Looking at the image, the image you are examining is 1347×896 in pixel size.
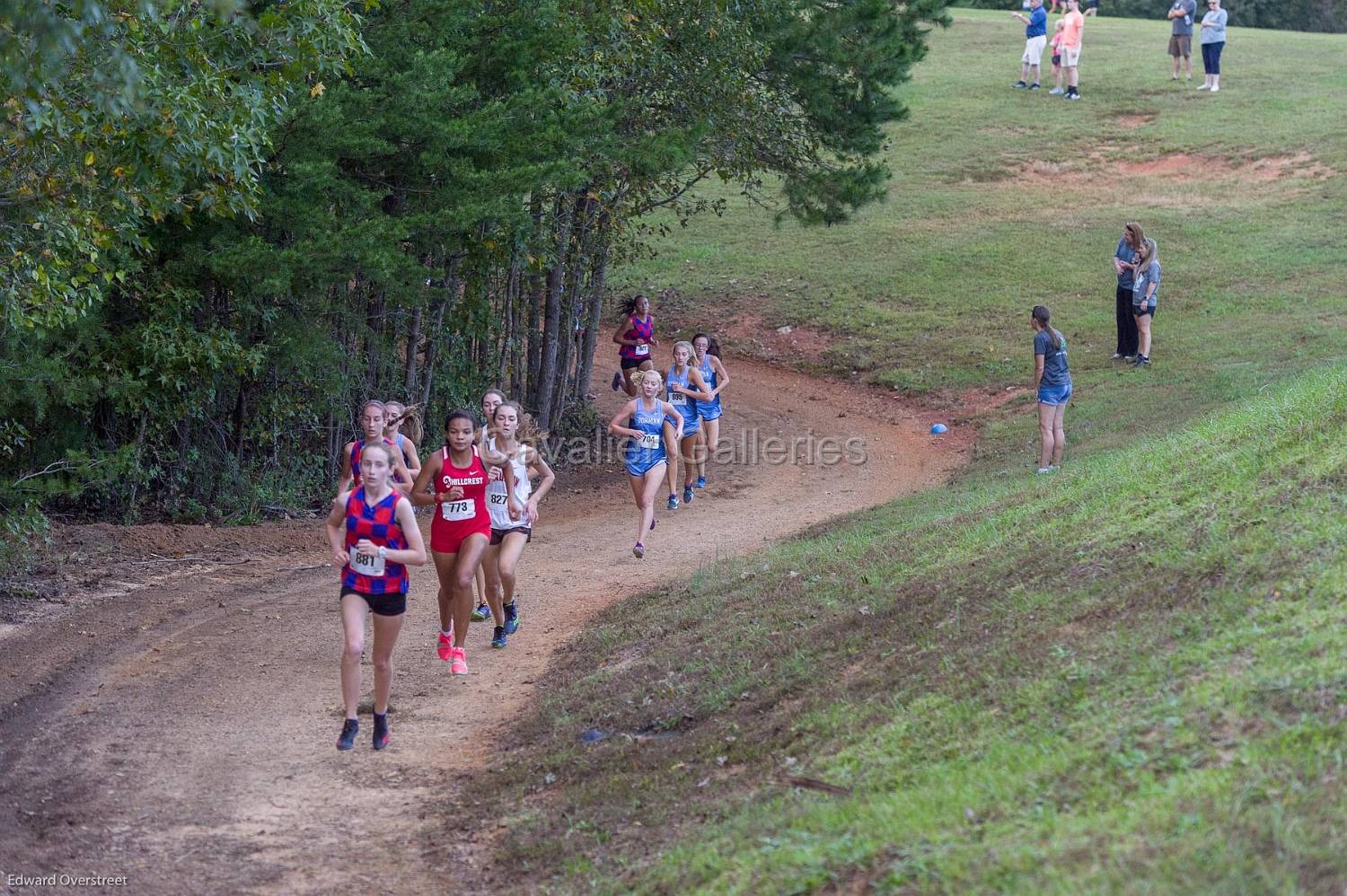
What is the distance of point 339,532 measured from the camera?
7895mm

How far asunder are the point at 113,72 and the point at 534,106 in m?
6.67

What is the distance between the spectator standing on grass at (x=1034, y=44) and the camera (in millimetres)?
36500

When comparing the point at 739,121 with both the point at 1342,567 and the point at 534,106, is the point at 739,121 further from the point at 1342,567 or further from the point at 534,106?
the point at 1342,567

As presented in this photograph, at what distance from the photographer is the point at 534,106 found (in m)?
14.4

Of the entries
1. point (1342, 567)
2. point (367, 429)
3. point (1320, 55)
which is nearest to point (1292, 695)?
point (1342, 567)

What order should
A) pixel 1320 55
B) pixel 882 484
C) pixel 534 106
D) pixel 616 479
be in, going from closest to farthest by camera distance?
pixel 534 106, pixel 882 484, pixel 616 479, pixel 1320 55

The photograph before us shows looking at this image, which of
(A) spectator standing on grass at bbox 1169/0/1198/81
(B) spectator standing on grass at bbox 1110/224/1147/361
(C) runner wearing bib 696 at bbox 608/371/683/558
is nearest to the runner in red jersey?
(C) runner wearing bib 696 at bbox 608/371/683/558

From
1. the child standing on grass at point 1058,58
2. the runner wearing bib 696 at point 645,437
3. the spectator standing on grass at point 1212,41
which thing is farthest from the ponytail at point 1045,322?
the child standing on grass at point 1058,58

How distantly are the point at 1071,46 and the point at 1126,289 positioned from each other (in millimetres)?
18465

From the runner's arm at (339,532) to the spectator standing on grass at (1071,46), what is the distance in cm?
3233

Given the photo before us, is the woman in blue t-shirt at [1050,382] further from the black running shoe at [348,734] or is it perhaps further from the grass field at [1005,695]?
the black running shoe at [348,734]

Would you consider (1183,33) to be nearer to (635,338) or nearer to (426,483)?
(635,338)

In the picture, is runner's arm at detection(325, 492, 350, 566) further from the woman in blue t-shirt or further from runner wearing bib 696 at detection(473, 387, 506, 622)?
the woman in blue t-shirt

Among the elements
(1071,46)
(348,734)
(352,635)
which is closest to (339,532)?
(352,635)
